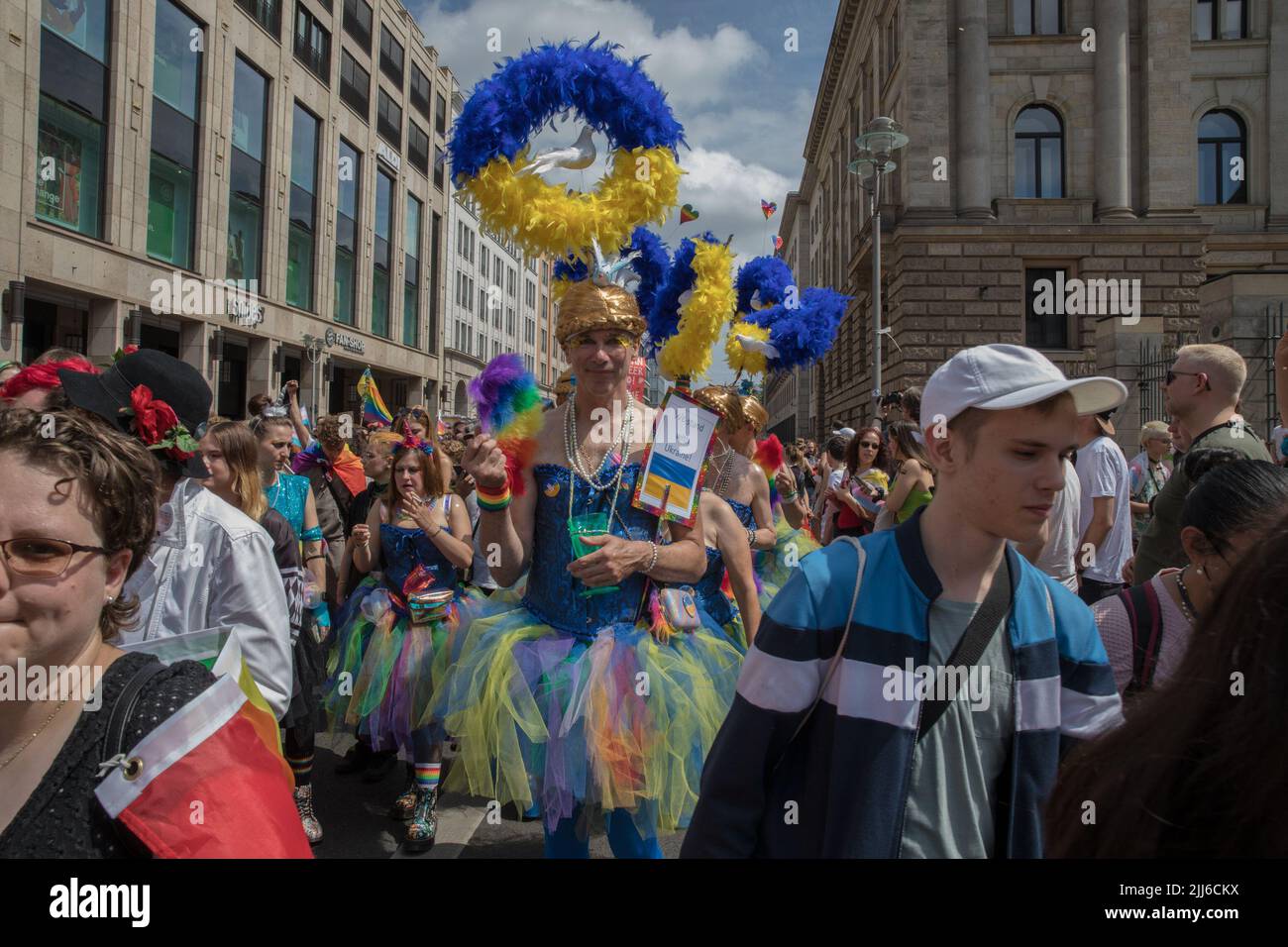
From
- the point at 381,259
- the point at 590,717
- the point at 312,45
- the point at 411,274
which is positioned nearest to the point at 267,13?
the point at 312,45

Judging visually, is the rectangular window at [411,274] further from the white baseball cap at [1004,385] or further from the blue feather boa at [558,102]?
the white baseball cap at [1004,385]

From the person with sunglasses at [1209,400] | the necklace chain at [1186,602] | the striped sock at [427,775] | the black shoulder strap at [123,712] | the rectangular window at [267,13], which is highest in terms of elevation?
the rectangular window at [267,13]

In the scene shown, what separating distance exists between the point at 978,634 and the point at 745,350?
469 centimetres

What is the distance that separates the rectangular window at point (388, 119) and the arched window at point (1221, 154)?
96.4 ft

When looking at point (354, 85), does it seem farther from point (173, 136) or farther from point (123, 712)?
point (123, 712)

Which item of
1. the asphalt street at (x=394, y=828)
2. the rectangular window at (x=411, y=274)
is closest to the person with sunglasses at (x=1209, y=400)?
the asphalt street at (x=394, y=828)

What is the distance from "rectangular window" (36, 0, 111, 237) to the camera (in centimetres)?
1667

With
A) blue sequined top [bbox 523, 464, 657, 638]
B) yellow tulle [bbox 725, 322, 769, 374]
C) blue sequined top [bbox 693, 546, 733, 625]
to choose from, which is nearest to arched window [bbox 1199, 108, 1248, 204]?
yellow tulle [bbox 725, 322, 769, 374]

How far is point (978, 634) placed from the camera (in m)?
1.82

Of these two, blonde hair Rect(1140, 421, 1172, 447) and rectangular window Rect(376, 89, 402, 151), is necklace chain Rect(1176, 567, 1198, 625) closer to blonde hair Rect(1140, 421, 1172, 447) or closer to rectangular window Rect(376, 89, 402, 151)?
blonde hair Rect(1140, 421, 1172, 447)

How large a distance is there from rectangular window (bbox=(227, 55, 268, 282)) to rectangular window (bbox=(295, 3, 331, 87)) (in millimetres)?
2584

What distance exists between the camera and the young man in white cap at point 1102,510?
5.37m

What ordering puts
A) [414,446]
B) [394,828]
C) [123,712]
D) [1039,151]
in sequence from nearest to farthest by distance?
[123,712] → [394,828] → [414,446] → [1039,151]
